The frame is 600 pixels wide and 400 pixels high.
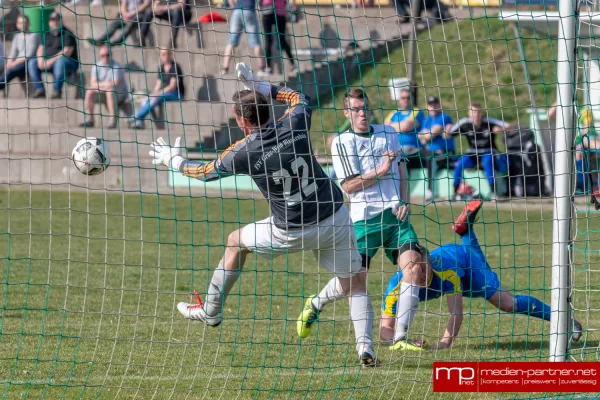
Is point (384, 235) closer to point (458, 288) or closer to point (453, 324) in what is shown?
point (458, 288)

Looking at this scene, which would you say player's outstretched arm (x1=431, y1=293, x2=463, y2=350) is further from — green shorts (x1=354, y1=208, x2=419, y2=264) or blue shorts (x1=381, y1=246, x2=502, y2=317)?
green shorts (x1=354, y1=208, x2=419, y2=264)

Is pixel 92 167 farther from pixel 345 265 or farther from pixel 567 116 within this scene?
pixel 567 116

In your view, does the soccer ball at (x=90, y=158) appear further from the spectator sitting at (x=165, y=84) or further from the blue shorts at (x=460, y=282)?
the spectator sitting at (x=165, y=84)

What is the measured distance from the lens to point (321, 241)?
6.44 metres

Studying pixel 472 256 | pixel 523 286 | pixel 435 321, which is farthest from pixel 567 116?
pixel 523 286

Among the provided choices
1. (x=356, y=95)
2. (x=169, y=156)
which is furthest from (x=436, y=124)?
(x=169, y=156)

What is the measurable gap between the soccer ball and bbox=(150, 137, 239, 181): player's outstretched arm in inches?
13.8

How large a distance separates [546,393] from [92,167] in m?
3.17

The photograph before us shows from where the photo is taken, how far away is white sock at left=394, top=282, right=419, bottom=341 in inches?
268

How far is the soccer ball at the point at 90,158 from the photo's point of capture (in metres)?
6.38

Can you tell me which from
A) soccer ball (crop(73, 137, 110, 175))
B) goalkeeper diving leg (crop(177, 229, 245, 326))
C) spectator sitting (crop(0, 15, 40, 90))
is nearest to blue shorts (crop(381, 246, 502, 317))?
goalkeeper diving leg (crop(177, 229, 245, 326))

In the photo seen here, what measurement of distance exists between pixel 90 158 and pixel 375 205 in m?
2.14

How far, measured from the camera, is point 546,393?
592 centimetres

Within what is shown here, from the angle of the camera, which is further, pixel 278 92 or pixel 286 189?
pixel 278 92
